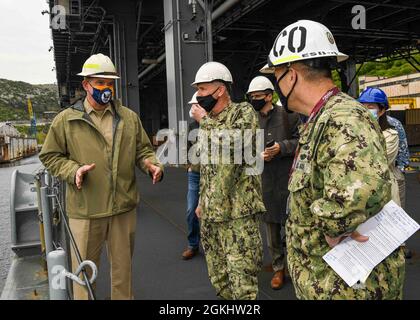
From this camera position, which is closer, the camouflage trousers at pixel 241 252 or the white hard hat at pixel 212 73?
the camouflage trousers at pixel 241 252

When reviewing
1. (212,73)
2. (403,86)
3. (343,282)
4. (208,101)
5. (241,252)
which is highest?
(403,86)

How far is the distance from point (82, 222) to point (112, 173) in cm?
40

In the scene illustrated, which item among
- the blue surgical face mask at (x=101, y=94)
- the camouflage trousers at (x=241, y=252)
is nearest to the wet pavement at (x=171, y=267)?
the camouflage trousers at (x=241, y=252)

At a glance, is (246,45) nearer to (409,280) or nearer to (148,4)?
(148,4)

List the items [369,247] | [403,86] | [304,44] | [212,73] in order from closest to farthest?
1. [369,247]
2. [304,44]
3. [212,73]
4. [403,86]

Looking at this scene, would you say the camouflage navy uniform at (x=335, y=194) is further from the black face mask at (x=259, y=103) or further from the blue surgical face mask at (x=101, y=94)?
the black face mask at (x=259, y=103)

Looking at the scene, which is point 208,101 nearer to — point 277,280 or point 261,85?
point 261,85

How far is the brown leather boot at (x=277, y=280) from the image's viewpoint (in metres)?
3.55

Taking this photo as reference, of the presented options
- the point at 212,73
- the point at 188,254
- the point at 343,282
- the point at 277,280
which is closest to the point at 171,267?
the point at 188,254

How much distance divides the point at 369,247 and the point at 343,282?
0.56 ft

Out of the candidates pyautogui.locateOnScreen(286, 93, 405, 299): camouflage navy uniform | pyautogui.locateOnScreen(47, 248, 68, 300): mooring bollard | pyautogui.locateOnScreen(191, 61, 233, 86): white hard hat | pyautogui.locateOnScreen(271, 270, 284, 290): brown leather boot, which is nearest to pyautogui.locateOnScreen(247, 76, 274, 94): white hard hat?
pyautogui.locateOnScreen(191, 61, 233, 86): white hard hat

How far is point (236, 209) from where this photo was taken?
8.87 ft

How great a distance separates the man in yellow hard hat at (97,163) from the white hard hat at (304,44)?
1497 millimetres

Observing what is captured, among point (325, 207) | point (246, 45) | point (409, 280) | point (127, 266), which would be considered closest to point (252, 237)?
point (127, 266)
